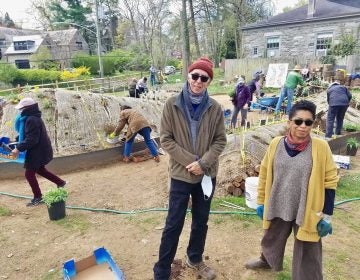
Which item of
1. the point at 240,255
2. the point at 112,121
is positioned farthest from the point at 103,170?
the point at 240,255

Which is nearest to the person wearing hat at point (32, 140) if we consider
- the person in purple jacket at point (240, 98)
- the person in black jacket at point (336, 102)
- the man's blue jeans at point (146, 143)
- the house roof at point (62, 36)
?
the man's blue jeans at point (146, 143)

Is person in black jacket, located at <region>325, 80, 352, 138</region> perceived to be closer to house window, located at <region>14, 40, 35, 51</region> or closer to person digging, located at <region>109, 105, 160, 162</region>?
person digging, located at <region>109, 105, 160, 162</region>

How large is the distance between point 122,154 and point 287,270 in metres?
5.40

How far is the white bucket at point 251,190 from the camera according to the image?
14.2 ft

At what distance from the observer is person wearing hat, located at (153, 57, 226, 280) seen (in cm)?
273

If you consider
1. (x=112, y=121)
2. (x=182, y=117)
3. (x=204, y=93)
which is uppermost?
(x=204, y=93)

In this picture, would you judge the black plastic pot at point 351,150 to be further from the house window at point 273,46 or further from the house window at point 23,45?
the house window at point 23,45

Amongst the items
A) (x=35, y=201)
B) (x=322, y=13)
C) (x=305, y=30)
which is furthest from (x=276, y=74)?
(x=35, y=201)

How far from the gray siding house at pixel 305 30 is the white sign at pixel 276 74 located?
5366mm

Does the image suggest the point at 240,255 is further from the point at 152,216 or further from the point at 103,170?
the point at 103,170

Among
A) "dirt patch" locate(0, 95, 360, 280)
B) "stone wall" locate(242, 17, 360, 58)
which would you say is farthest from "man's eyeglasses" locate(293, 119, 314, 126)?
"stone wall" locate(242, 17, 360, 58)

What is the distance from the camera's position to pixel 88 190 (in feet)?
19.8

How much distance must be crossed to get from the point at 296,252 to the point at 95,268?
2004 millimetres

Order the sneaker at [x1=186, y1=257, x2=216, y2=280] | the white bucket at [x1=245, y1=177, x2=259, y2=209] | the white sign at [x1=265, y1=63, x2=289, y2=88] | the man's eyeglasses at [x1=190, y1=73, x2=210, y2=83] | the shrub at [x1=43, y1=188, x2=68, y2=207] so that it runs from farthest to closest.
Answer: the white sign at [x1=265, y1=63, x2=289, y2=88] → the shrub at [x1=43, y1=188, x2=68, y2=207] → the white bucket at [x1=245, y1=177, x2=259, y2=209] → the sneaker at [x1=186, y1=257, x2=216, y2=280] → the man's eyeglasses at [x1=190, y1=73, x2=210, y2=83]
